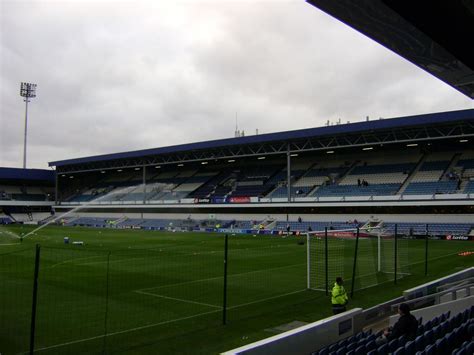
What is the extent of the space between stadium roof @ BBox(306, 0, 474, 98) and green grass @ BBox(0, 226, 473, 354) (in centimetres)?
699

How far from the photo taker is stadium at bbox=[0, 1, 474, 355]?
366 inches

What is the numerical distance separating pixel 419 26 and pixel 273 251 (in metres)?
26.0

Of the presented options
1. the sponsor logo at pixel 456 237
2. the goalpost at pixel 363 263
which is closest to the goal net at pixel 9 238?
the goalpost at pixel 363 263

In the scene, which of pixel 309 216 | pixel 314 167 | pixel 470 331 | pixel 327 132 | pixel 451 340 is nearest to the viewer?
pixel 451 340

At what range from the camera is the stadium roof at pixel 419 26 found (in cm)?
540

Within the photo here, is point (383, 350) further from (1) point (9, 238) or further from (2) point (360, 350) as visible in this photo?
(1) point (9, 238)

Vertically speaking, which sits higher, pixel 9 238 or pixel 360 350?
pixel 360 350

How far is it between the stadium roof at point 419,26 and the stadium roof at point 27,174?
3424 inches

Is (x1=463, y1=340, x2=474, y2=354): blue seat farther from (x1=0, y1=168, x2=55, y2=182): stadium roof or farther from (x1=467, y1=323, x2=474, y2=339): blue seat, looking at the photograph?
(x1=0, y1=168, x2=55, y2=182): stadium roof

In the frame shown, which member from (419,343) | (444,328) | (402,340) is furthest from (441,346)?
(444,328)

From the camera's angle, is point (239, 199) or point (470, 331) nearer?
point (470, 331)

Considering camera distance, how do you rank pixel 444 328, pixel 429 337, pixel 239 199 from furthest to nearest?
pixel 239 199 < pixel 444 328 < pixel 429 337

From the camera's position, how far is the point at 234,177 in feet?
227

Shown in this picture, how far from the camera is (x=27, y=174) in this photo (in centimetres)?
8538
